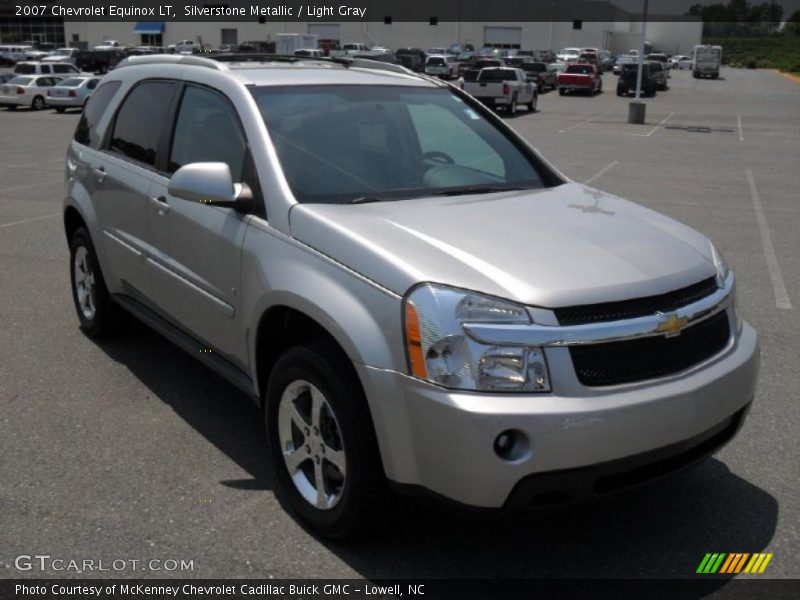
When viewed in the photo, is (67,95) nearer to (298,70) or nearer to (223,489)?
(298,70)

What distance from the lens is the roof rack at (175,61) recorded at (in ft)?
14.4

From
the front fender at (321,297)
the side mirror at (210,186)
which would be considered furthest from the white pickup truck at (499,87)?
the front fender at (321,297)

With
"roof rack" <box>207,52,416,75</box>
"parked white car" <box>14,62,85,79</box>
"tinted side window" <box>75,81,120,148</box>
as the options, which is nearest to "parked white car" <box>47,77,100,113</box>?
"parked white car" <box>14,62,85,79</box>

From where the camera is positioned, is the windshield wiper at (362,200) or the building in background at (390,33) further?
the building in background at (390,33)

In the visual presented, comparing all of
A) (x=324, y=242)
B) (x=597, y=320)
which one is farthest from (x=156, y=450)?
(x=597, y=320)

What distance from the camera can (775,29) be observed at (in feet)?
413

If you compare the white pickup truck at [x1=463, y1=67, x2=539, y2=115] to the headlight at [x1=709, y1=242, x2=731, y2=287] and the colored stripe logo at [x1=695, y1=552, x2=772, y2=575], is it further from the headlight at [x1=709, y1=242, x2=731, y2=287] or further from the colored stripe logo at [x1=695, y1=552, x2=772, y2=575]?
the colored stripe logo at [x1=695, y1=552, x2=772, y2=575]

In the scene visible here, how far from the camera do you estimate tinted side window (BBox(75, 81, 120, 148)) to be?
5500mm

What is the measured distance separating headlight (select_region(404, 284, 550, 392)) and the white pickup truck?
29.0 m

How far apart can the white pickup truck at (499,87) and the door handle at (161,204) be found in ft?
90.4

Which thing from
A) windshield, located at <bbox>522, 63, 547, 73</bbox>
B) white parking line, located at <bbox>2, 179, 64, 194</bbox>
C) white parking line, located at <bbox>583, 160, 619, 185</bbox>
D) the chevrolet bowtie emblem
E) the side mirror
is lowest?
white parking line, located at <bbox>2, 179, 64, 194</bbox>

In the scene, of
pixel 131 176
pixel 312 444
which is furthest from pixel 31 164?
pixel 312 444

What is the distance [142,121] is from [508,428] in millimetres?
3223

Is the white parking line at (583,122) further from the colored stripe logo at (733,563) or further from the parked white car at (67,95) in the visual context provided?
the colored stripe logo at (733,563)
